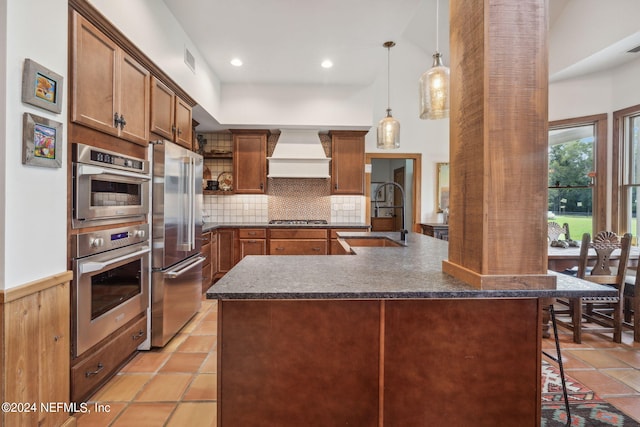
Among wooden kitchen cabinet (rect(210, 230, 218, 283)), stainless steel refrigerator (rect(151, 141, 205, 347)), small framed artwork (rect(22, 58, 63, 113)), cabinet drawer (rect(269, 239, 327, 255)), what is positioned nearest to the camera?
small framed artwork (rect(22, 58, 63, 113))

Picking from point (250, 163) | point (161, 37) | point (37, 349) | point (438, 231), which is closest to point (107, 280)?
point (37, 349)

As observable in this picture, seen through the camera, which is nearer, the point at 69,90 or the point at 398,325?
the point at 398,325

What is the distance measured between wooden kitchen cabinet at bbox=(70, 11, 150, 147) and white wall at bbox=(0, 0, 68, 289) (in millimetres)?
114

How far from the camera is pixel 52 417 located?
5.14ft

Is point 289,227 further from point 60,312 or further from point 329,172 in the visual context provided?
point 60,312

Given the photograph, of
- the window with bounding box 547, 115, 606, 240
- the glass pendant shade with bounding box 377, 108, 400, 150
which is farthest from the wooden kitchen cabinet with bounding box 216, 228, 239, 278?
the window with bounding box 547, 115, 606, 240

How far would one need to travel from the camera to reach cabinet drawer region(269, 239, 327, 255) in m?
4.71

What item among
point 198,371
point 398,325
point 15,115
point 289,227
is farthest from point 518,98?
point 289,227

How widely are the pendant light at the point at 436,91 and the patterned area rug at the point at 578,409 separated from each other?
182 centimetres

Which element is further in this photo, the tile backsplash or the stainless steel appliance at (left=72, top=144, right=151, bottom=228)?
the tile backsplash

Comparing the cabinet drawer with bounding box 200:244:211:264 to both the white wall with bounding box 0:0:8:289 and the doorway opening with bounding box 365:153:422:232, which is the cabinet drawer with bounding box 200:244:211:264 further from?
the white wall with bounding box 0:0:8:289

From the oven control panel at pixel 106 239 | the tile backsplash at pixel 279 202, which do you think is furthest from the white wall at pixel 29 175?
the tile backsplash at pixel 279 202

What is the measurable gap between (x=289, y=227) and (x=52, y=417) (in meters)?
3.36

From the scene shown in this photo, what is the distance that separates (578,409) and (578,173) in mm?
3709
